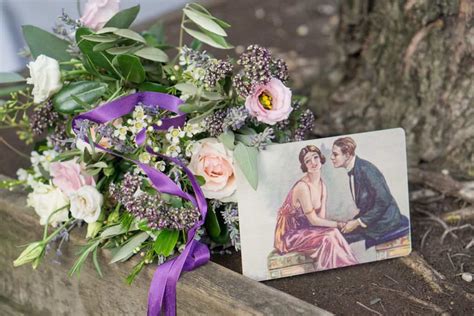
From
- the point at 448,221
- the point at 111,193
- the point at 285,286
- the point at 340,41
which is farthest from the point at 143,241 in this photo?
the point at 340,41

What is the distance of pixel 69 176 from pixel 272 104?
512 millimetres

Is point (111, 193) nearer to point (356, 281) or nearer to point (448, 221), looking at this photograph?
point (356, 281)

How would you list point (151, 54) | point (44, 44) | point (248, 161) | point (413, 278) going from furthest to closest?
point (44, 44), point (151, 54), point (413, 278), point (248, 161)

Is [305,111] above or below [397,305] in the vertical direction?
above

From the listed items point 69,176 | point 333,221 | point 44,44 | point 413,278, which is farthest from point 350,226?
point 44,44

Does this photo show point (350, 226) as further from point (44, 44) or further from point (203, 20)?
point (44, 44)

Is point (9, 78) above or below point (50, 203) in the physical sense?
above

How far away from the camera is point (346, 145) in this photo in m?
1.66

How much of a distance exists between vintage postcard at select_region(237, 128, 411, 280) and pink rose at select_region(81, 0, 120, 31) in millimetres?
575

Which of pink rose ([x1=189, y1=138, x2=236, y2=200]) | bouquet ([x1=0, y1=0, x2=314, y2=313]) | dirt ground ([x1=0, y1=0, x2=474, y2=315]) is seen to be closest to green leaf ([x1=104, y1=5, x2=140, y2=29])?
bouquet ([x1=0, y1=0, x2=314, y2=313])

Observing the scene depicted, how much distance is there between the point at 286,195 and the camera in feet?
5.35

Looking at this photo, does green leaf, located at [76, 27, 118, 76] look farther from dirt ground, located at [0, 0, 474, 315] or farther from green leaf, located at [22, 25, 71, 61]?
dirt ground, located at [0, 0, 474, 315]

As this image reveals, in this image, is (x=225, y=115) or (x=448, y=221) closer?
(x=225, y=115)

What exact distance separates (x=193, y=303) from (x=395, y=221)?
0.52 metres
